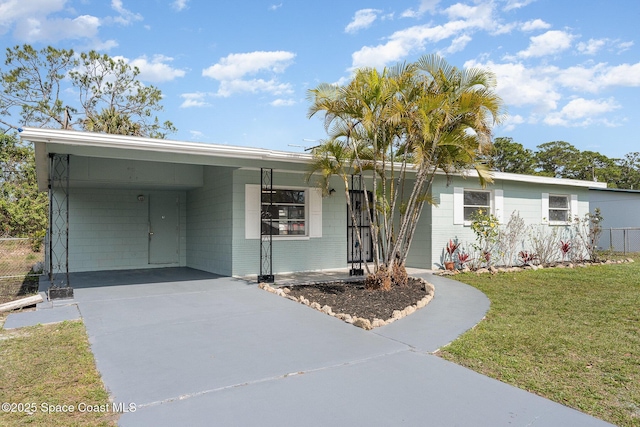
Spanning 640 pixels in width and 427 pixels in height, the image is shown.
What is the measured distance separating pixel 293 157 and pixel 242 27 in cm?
545

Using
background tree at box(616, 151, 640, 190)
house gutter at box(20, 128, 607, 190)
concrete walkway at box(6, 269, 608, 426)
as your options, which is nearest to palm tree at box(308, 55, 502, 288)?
house gutter at box(20, 128, 607, 190)

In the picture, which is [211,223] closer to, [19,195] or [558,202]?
[558,202]

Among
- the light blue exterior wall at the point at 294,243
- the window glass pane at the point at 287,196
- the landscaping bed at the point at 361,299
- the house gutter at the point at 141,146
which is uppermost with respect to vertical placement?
the house gutter at the point at 141,146

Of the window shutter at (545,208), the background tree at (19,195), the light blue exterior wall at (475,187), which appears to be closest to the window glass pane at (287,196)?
the light blue exterior wall at (475,187)

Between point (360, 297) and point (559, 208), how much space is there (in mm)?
9572

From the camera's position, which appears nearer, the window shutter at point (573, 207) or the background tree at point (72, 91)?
the window shutter at point (573, 207)

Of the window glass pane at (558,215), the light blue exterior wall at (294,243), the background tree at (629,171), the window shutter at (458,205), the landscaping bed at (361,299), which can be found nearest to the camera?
the landscaping bed at (361,299)

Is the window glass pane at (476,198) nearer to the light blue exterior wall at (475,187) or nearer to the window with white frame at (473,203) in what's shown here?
the window with white frame at (473,203)

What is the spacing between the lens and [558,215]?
512 inches

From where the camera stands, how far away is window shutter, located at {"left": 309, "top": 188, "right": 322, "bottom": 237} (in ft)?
32.5

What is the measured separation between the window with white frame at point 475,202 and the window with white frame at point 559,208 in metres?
2.89

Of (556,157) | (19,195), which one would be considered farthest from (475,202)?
(556,157)

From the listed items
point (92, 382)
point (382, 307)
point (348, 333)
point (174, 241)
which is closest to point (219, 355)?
point (92, 382)

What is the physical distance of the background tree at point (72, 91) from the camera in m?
18.4
